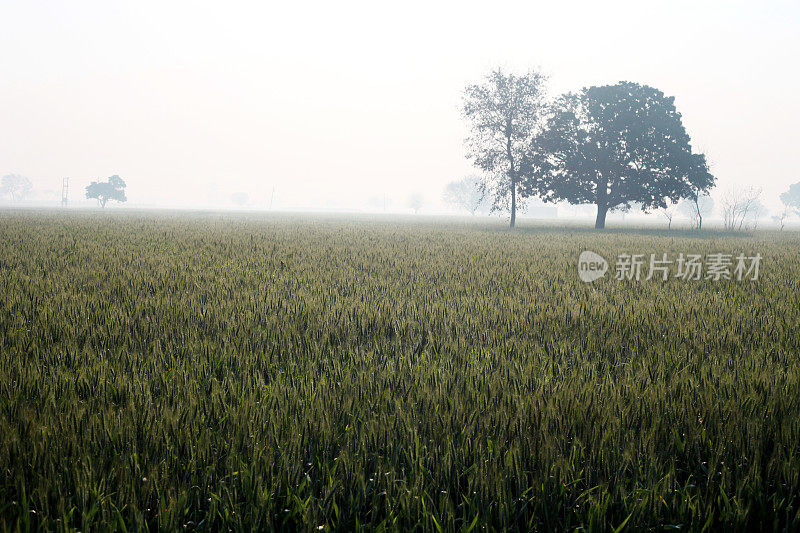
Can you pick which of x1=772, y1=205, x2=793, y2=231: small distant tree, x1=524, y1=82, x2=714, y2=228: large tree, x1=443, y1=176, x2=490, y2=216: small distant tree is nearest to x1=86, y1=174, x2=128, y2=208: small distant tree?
x1=443, y1=176, x2=490, y2=216: small distant tree

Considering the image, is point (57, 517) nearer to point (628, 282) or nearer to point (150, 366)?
point (150, 366)

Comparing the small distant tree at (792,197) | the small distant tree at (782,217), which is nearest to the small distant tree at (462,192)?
the small distant tree at (782,217)

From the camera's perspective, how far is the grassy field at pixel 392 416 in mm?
1678

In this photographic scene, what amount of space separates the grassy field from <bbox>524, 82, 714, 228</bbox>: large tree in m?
32.2

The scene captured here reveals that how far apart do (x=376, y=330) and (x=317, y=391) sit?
5.77 ft

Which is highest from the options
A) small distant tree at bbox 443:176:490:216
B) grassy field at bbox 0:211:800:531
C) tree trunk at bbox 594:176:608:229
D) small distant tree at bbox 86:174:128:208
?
small distant tree at bbox 443:176:490:216

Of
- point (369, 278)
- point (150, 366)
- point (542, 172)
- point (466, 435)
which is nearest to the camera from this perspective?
point (466, 435)

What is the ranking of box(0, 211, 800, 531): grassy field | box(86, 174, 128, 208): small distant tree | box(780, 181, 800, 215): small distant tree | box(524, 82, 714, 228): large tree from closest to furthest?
box(0, 211, 800, 531): grassy field < box(524, 82, 714, 228): large tree < box(86, 174, 128, 208): small distant tree < box(780, 181, 800, 215): small distant tree

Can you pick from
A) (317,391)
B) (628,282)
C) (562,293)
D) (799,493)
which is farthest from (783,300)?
(317,391)

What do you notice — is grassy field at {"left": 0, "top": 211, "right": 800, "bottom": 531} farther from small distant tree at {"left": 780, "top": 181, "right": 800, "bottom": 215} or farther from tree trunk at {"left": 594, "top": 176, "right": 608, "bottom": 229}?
small distant tree at {"left": 780, "top": 181, "right": 800, "bottom": 215}

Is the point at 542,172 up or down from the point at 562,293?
up

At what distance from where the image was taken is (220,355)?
136 inches

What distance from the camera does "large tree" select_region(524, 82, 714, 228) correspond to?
34031mm

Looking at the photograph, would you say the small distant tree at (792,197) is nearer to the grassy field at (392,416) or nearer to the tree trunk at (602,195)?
the tree trunk at (602,195)
